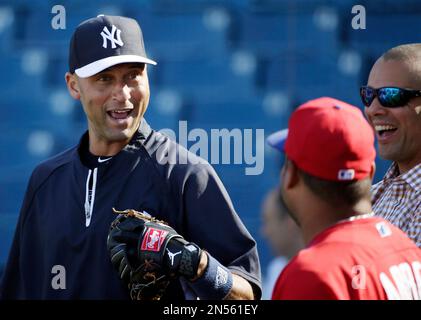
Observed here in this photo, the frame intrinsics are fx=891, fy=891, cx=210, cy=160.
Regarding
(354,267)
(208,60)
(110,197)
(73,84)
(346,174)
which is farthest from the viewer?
(208,60)

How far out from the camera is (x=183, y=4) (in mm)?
8297

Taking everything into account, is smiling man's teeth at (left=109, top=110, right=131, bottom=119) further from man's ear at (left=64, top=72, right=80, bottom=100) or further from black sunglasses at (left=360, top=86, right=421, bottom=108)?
black sunglasses at (left=360, top=86, right=421, bottom=108)

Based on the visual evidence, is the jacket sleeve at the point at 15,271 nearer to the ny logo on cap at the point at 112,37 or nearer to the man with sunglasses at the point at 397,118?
the ny logo on cap at the point at 112,37

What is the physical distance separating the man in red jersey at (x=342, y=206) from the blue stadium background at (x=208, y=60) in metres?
5.09

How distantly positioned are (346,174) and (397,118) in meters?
1.25

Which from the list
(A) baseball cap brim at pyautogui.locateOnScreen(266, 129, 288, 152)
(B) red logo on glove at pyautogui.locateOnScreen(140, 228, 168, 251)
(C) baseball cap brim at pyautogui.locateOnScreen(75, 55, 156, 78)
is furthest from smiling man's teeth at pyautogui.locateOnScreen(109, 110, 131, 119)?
(A) baseball cap brim at pyautogui.locateOnScreen(266, 129, 288, 152)

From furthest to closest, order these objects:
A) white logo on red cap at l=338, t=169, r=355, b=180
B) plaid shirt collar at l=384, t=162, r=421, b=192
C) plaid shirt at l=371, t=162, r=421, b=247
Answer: plaid shirt collar at l=384, t=162, r=421, b=192
plaid shirt at l=371, t=162, r=421, b=247
white logo on red cap at l=338, t=169, r=355, b=180

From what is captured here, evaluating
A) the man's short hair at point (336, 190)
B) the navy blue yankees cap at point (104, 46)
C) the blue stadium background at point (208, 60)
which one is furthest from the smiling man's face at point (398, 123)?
the blue stadium background at point (208, 60)

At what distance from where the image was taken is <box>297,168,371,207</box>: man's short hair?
94.4 inches

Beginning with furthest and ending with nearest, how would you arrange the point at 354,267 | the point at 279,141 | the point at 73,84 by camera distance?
the point at 73,84, the point at 279,141, the point at 354,267

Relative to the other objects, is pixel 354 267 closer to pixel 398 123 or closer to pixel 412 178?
pixel 412 178

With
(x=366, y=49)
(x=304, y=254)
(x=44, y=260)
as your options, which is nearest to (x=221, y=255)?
(x=44, y=260)

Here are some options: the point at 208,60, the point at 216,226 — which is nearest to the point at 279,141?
the point at 216,226

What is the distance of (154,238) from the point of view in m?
2.91
